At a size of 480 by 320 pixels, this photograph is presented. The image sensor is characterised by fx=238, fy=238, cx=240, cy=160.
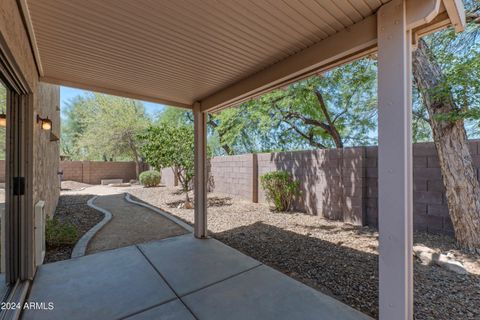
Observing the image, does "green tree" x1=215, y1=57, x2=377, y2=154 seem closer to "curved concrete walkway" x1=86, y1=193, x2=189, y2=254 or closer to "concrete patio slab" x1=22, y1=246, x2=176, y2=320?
"curved concrete walkway" x1=86, y1=193, x2=189, y2=254

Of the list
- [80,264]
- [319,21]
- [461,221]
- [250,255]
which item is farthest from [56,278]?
[461,221]

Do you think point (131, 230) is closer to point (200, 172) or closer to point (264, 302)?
point (200, 172)

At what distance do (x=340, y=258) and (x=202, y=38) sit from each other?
128 inches

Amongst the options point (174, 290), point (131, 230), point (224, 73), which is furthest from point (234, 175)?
point (174, 290)

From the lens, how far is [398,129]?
1682 mm

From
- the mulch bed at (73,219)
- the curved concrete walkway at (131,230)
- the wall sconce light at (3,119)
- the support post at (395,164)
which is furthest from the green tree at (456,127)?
the mulch bed at (73,219)

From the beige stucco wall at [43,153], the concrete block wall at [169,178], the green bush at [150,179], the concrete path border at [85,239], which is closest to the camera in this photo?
the beige stucco wall at [43,153]

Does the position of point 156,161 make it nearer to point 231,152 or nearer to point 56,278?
point 56,278

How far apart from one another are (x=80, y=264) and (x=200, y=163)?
2.22 metres

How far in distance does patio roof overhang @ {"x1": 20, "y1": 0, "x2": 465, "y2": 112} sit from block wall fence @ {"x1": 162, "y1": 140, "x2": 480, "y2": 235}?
2.78 meters

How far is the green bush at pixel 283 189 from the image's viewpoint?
6.06 metres

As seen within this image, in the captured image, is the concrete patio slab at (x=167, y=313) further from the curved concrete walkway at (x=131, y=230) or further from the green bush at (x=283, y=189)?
the green bush at (x=283, y=189)

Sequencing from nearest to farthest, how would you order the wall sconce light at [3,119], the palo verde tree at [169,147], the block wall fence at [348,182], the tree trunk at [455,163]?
the wall sconce light at [3,119]
the tree trunk at [455,163]
the block wall fence at [348,182]
the palo verde tree at [169,147]

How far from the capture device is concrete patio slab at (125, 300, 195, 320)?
2.09 metres
